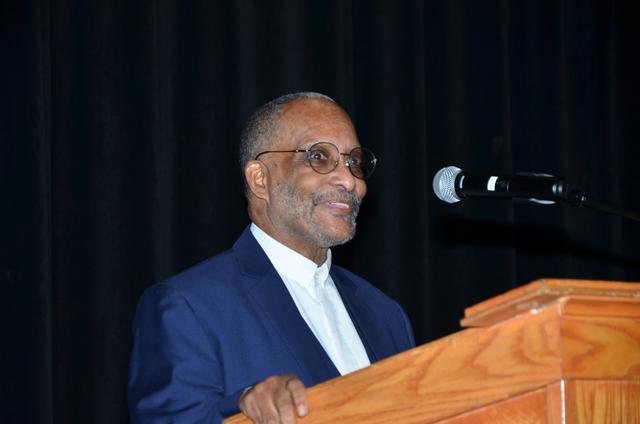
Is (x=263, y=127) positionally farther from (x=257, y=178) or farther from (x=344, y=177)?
(x=344, y=177)

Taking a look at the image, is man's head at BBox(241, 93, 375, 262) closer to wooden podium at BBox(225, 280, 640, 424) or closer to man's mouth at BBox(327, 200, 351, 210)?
man's mouth at BBox(327, 200, 351, 210)

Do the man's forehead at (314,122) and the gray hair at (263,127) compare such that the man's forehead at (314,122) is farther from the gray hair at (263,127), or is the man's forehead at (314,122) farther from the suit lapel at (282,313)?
the suit lapel at (282,313)

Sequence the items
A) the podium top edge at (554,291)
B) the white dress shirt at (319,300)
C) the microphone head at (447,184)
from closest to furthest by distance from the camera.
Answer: the podium top edge at (554,291), the microphone head at (447,184), the white dress shirt at (319,300)

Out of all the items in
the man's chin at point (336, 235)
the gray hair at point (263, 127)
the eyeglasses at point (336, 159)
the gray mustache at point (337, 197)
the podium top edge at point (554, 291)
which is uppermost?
the gray hair at point (263, 127)

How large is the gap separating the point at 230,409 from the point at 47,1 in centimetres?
206

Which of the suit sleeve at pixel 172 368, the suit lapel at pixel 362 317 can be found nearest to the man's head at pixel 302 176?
the suit lapel at pixel 362 317

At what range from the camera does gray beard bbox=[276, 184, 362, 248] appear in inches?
99.3

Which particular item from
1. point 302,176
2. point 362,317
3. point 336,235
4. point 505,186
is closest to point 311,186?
point 302,176

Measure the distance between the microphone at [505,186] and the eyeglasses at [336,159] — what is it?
72 cm

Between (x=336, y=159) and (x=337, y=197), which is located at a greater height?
(x=336, y=159)

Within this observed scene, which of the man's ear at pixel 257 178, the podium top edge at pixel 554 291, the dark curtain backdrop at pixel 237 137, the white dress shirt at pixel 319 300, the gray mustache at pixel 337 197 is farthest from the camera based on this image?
the dark curtain backdrop at pixel 237 137

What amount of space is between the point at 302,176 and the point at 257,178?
0.62 ft

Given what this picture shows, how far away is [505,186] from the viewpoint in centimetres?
163

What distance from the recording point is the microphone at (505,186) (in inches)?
61.9
